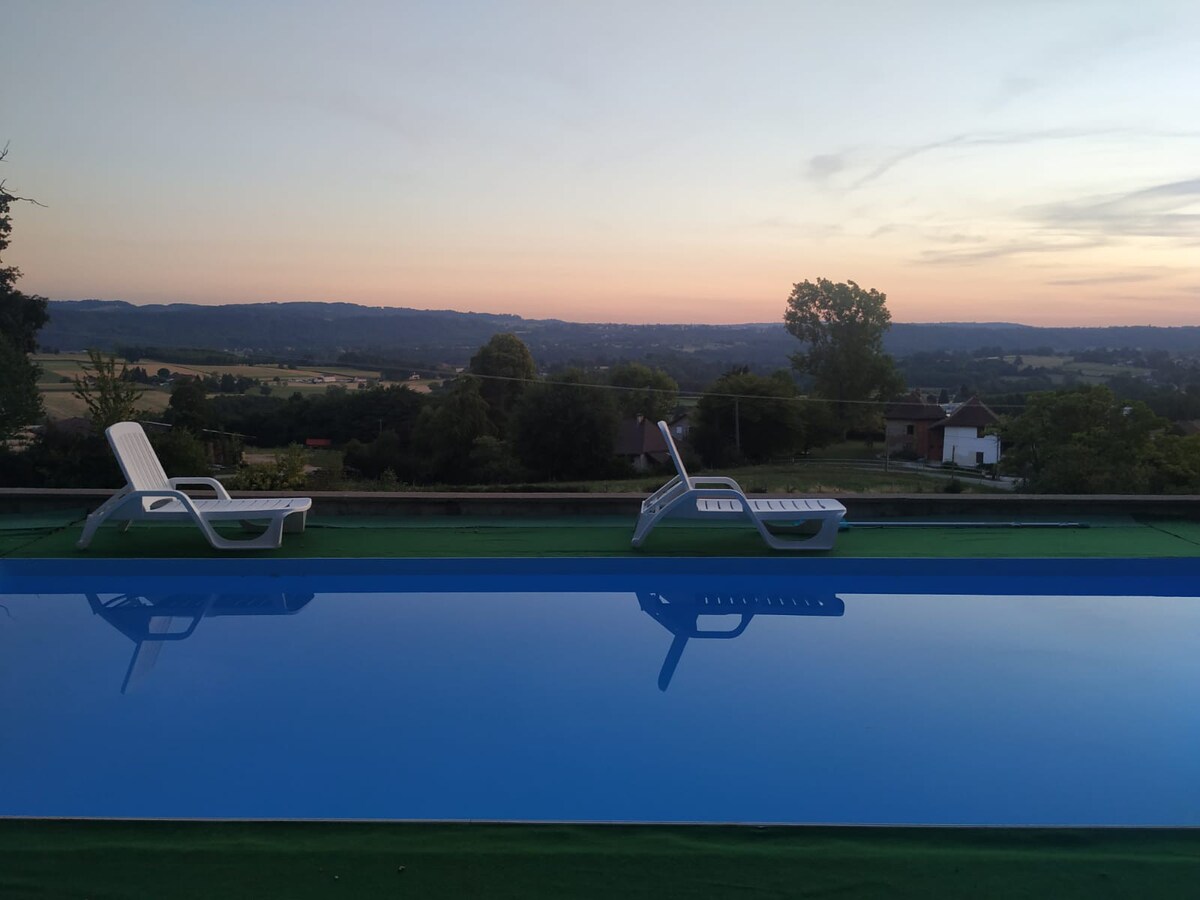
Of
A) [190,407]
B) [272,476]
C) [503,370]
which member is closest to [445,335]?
[503,370]

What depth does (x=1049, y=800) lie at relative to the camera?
2.94 metres

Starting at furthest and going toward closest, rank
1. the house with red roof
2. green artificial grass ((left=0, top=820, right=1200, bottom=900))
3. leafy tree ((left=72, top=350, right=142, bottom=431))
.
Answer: the house with red roof
leafy tree ((left=72, top=350, right=142, bottom=431))
green artificial grass ((left=0, top=820, right=1200, bottom=900))

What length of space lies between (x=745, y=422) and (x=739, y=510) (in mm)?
24198

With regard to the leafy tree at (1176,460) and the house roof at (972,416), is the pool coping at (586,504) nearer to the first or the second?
the leafy tree at (1176,460)

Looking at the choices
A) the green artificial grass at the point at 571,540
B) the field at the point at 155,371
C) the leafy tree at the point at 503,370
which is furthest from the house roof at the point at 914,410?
the green artificial grass at the point at 571,540

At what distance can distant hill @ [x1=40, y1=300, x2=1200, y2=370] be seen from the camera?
1752 cm

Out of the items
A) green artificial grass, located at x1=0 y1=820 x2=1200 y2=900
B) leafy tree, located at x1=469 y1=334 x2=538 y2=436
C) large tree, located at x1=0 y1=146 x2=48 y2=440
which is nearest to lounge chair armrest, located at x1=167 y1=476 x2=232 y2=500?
green artificial grass, located at x1=0 y1=820 x2=1200 y2=900

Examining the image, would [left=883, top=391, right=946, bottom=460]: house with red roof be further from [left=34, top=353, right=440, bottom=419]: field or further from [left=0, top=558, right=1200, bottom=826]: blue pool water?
[left=0, top=558, right=1200, bottom=826]: blue pool water

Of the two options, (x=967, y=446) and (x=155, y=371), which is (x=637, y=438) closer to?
(x=967, y=446)

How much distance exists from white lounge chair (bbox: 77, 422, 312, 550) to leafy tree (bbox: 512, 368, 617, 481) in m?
20.7

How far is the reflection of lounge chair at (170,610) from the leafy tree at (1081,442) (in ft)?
38.5

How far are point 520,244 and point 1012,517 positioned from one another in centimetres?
1416

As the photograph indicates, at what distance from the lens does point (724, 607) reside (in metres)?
5.40

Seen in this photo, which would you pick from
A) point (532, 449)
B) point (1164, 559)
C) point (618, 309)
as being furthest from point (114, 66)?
point (532, 449)
